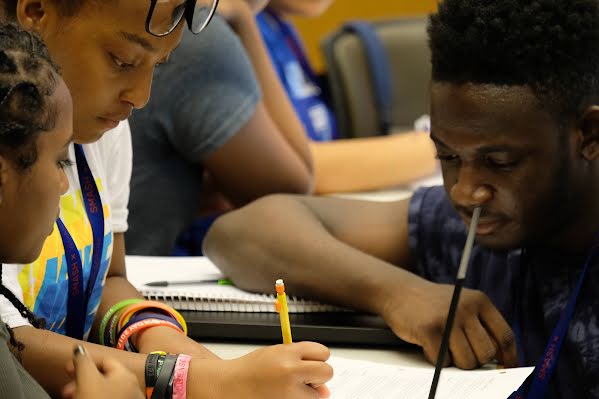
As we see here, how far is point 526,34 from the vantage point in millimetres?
1246

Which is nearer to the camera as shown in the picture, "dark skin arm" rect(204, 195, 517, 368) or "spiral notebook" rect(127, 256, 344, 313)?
"dark skin arm" rect(204, 195, 517, 368)

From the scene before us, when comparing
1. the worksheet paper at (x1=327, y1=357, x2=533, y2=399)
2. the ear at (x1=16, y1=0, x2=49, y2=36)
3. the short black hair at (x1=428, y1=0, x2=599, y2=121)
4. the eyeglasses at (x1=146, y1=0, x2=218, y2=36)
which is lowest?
the worksheet paper at (x1=327, y1=357, x2=533, y2=399)

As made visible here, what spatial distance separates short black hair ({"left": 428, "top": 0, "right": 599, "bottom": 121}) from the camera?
125 centimetres

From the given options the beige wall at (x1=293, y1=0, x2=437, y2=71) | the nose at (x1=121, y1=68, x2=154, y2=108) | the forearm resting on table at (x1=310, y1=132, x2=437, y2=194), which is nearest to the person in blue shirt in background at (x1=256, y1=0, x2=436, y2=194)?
the forearm resting on table at (x1=310, y1=132, x2=437, y2=194)

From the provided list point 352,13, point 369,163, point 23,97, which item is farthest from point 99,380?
point 352,13

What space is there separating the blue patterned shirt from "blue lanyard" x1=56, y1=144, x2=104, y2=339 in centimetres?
54

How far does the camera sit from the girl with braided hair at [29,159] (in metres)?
A: 0.90

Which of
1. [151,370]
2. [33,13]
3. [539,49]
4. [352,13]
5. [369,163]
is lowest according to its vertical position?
[369,163]

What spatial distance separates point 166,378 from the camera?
1.08 metres

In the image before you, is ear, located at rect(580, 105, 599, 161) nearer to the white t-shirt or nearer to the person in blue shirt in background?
the white t-shirt

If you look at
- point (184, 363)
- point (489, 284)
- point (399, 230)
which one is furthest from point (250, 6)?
point (184, 363)

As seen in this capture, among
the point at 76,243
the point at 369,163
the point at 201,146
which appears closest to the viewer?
the point at 76,243

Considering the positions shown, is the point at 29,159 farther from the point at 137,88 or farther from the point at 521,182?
the point at 521,182

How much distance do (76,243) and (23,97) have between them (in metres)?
0.36
